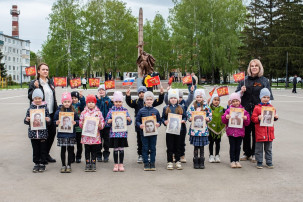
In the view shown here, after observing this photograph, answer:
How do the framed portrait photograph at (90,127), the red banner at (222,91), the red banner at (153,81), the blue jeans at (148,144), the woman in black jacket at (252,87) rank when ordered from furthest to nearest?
1. the red banner at (153,81)
2. the red banner at (222,91)
3. the woman in black jacket at (252,87)
4. the blue jeans at (148,144)
5. the framed portrait photograph at (90,127)

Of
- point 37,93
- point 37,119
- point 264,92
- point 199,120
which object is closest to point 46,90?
point 37,93

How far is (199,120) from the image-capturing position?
633 centimetres

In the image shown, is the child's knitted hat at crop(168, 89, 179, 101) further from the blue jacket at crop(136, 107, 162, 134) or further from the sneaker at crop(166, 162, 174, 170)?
the sneaker at crop(166, 162, 174, 170)

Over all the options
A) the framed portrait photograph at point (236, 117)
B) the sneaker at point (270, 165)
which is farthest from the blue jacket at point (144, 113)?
the sneaker at point (270, 165)

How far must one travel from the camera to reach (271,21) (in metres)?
52.7

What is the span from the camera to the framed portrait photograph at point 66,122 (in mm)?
6105

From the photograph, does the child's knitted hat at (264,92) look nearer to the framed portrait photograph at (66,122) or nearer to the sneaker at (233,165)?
the sneaker at (233,165)

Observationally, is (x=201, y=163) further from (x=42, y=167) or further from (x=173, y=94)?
(x=42, y=167)

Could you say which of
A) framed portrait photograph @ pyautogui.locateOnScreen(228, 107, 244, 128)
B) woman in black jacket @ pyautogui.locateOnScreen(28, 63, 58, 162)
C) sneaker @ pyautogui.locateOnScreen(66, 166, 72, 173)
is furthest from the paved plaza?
framed portrait photograph @ pyautogui.locateOnScreen(228, 107, 244, 128)

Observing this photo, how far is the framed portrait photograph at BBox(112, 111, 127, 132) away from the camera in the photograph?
6211 millimetres

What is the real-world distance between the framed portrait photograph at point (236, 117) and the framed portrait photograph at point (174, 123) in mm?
997

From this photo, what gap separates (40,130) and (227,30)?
171ft

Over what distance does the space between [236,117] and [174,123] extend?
1.20 meters

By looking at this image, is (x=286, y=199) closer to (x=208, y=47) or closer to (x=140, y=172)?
(x=140, y=172)
